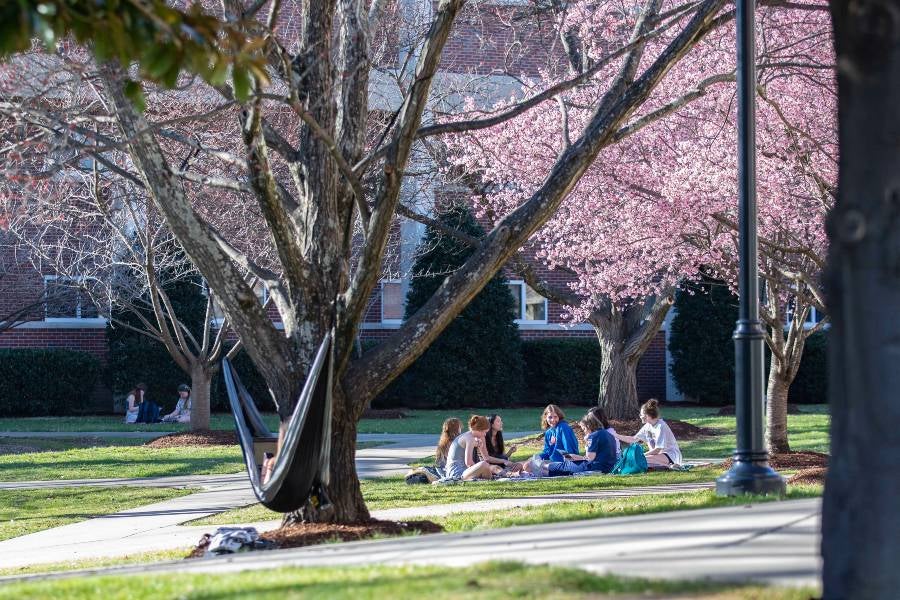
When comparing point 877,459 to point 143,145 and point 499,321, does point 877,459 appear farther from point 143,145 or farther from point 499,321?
point 499,321

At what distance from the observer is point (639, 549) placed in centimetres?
586

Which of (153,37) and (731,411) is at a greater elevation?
(153,37)

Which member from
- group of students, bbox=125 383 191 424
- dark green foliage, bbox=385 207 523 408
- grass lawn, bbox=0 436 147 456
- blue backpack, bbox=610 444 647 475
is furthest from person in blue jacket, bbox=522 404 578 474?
dark green foliage, bbox=385 207 523 408

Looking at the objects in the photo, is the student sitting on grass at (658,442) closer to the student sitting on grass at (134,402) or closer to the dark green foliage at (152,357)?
the student sitting on grass at (134,402)

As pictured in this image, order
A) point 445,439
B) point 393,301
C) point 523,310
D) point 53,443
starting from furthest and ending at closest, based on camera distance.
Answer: point 523,310 < point 393,301 < point 53,443 < point 445,439

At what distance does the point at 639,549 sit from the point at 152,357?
23238 millimetres

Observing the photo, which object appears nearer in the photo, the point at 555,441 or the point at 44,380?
the point at 555,441

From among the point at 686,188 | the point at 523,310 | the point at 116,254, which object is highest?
the point at 686,188

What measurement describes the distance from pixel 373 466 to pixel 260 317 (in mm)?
7109

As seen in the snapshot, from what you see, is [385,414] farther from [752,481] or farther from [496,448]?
[752,481]

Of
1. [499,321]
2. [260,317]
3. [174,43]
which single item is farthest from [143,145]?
[499,321]

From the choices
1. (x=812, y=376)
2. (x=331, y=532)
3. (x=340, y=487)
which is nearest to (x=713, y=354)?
(x=812, y=376)

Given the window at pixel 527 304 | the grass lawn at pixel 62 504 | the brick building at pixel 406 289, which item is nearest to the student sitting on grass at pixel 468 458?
the grass lawn at pixel 62 504

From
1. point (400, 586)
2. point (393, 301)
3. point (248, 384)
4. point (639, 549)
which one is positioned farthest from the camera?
point (393, 301)
